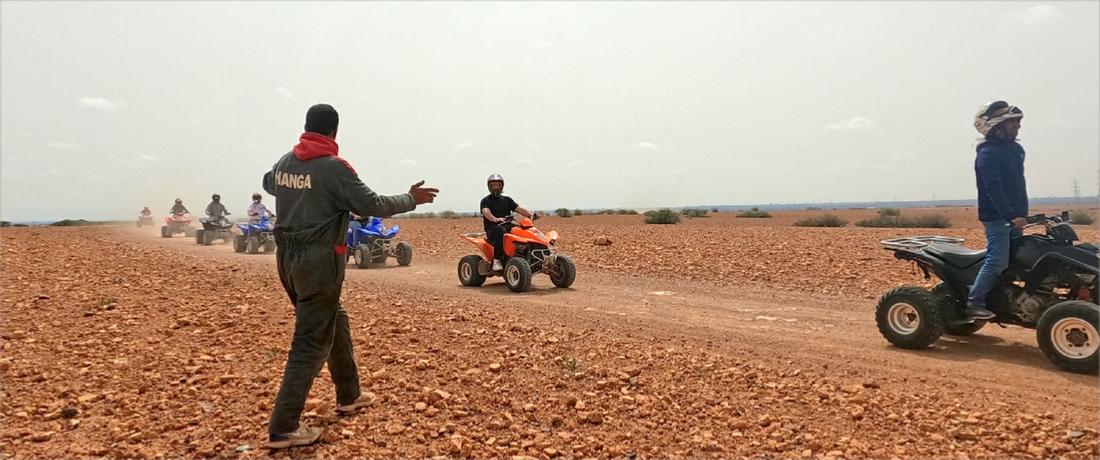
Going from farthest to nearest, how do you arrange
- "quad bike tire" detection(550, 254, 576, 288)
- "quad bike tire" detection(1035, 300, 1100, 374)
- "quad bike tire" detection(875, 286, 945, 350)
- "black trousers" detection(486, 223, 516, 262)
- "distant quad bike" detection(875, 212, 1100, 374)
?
"black trousers" detection(486, 223, 516, 262), "quad bike tire" detection(550, 254, 576, 288), "quad bike tire" detection(875, 286, 945, 350), "distant quad bike" detection(875, 212, 1100, 374), "quad bike tire" detection(1035, 300, 1100, 374)

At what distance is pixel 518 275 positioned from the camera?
1075 cm

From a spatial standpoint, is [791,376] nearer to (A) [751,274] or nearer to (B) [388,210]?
(B) [388,210]

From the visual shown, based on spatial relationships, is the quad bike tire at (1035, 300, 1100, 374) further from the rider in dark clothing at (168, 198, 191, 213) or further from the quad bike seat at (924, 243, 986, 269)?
the rider in dark clothing at (168, 198, 191, 213)

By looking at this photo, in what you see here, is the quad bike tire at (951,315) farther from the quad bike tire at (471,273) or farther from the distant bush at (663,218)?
the distant bush at (663,218)

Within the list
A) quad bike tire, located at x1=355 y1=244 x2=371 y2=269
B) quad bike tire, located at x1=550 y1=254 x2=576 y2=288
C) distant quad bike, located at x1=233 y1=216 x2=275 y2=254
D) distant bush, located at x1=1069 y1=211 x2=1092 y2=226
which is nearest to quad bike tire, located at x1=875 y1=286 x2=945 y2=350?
quad bike tire, located at x1=550 y1=254 x2=576 y2=288

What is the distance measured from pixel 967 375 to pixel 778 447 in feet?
8.66

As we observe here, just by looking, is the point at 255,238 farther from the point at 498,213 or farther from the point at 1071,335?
the point at 1071,335

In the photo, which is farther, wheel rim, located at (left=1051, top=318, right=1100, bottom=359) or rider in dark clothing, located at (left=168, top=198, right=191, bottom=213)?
rider in dark clothing, located at (left=168, top=198, right=191, bottom=213)

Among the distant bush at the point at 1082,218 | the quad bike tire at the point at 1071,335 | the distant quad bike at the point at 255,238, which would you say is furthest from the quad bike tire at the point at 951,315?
the distant bush at the point at 1082,218

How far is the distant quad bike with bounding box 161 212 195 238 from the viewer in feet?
93.7

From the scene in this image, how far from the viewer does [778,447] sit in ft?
12.9

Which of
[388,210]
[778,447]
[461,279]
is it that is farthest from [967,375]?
[461,279]

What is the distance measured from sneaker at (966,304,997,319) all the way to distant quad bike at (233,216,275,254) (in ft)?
59.6

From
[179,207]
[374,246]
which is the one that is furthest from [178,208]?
[374,246]
